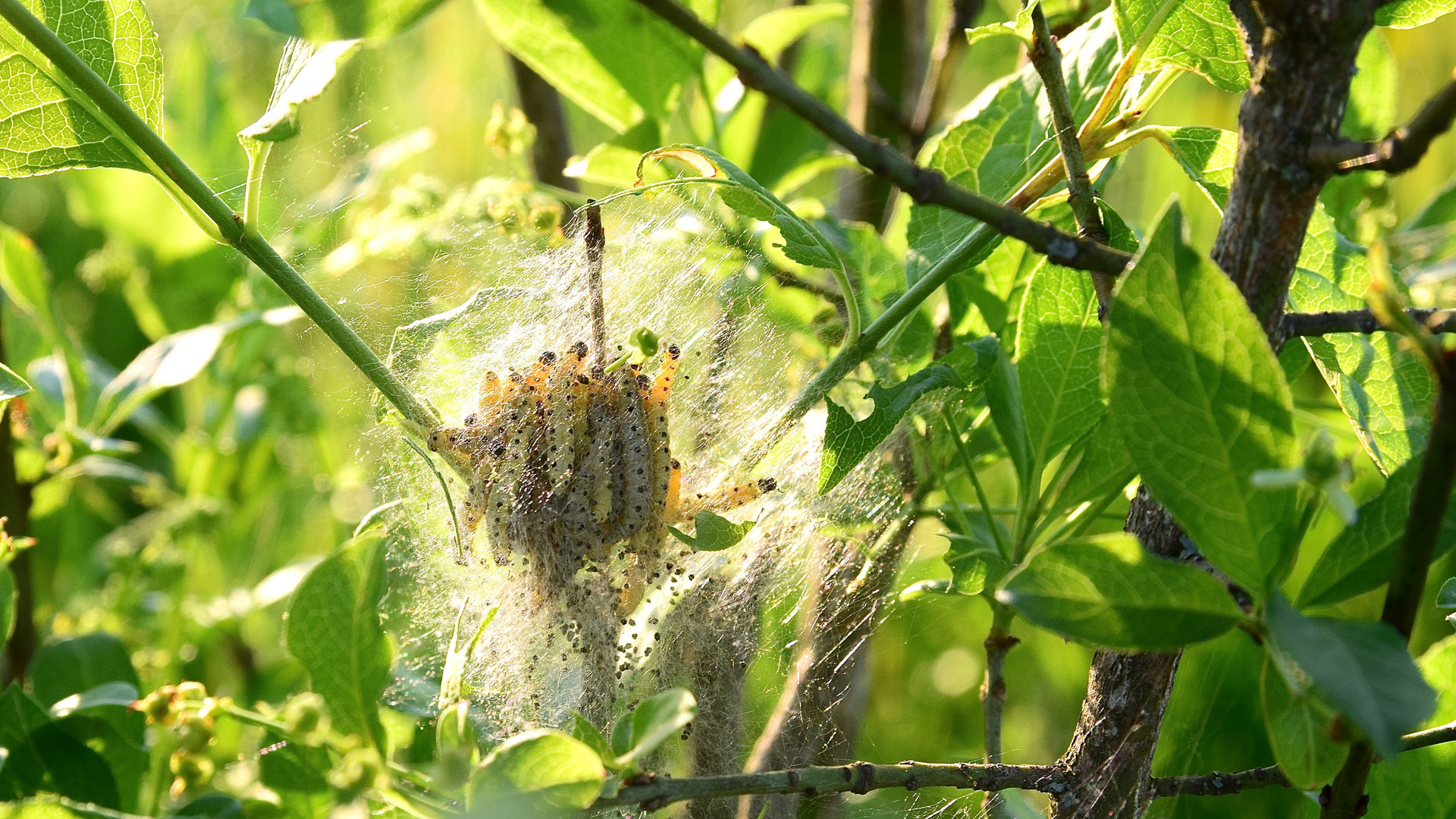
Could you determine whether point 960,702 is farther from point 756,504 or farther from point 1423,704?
point 1423,704

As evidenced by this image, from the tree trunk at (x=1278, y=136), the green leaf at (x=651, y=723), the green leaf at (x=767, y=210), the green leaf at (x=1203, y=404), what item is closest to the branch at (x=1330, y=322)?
the tree trunk at (x=1278, y=136)

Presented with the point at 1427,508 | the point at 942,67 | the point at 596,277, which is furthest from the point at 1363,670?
the point at 942,67

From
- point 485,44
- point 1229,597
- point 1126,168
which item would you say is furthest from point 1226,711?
point 485,44

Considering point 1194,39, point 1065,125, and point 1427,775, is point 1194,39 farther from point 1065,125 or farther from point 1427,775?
point 1427,775

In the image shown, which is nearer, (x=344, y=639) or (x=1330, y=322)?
(x=1330, y=322)

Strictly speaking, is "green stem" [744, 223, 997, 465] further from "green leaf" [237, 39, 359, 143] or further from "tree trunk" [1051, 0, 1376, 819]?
"green leaf" [237, 39, 359, 143]

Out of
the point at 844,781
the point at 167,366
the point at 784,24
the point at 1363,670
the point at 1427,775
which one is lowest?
the point at 1427,775

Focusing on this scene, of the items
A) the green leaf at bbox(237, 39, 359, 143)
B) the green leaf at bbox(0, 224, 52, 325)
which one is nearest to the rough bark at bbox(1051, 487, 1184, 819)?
the green leaf at bbox(237, 39, 359, 143)

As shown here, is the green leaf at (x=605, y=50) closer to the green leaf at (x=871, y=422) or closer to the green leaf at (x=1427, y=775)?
the green leaf at (x=871, y=422)
